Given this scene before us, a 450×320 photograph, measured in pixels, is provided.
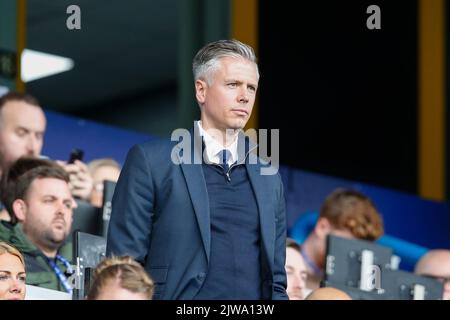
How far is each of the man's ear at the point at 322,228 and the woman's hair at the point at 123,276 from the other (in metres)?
4.02

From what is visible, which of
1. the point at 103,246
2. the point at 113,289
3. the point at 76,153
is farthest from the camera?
the point at 76,153

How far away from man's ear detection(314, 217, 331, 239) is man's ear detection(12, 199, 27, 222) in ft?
7.26

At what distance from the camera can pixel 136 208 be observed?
12.5 feet

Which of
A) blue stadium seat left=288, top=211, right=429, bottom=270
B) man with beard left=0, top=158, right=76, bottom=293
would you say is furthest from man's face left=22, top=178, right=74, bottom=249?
blue stadium seat left=288, top=211, right=429, bottom=270

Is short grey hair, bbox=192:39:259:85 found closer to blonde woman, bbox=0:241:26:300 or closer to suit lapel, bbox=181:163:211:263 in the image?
suit lapel, bbox=181:163:211:263

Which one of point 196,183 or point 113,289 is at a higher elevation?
point 196,183

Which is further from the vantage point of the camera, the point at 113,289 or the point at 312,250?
the point at 312,250

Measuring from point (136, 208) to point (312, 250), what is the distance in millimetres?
3879

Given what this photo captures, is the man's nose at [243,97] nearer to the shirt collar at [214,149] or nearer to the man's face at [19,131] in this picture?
the shirt collar at [214,149]

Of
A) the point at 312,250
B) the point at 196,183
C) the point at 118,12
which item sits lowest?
the point at 312,250

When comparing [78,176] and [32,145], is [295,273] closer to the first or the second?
[78,176]

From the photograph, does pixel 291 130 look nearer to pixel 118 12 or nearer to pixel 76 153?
pixel 118 12

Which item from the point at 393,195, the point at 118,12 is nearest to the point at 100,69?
the point at 118,12

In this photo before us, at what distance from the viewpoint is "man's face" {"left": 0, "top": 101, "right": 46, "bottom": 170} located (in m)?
6.48
